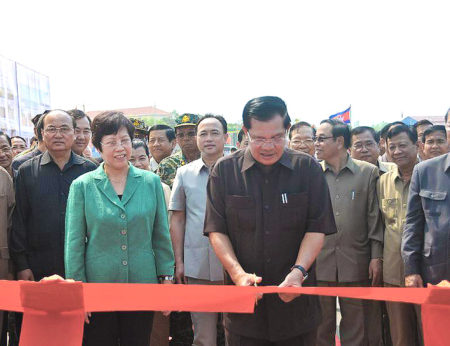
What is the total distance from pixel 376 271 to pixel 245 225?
185 centimetres

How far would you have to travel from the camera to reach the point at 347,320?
3994 mm

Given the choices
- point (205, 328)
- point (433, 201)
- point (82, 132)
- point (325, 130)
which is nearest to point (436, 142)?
point (325, 130)

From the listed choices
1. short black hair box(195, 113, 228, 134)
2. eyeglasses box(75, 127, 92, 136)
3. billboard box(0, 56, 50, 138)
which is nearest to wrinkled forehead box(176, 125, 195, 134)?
short black hair box(195, 113, 228, 134)

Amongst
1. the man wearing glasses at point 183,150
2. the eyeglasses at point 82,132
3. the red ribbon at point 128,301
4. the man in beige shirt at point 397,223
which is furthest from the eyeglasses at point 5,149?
the man in beige shirt at point 397,223

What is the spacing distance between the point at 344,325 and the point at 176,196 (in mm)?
1898

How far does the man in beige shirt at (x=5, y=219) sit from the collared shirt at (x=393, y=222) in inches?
121

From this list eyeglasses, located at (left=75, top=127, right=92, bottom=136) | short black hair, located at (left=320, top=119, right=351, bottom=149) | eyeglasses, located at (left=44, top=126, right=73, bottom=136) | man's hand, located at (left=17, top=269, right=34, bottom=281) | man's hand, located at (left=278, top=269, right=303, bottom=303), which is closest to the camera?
man's hand, located at (left=278, top=269, right=303, bottom=303)

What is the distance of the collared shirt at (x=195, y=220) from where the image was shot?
12.3ft

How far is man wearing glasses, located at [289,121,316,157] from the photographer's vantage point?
17.9ft

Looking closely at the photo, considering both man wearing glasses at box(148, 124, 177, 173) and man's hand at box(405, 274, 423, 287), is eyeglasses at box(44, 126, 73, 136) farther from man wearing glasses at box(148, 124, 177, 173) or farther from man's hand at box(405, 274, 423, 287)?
man's hand at box(405, 274, 423, 287)

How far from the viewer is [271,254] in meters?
2.53

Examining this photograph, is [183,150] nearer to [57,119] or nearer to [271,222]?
[57,119]

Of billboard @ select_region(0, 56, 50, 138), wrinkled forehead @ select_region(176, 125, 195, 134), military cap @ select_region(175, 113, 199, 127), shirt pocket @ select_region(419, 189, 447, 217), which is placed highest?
billboard @ select_region(0, 56, 50, 138)

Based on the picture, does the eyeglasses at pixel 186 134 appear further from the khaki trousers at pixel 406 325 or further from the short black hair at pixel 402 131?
the khaki trousers at pixel 406 325
